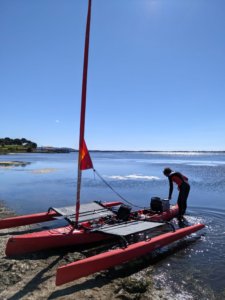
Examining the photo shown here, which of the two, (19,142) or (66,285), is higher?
(19,142)

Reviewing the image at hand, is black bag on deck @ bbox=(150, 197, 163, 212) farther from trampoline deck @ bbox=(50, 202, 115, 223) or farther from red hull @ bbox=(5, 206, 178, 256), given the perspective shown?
red hull @ bbox=(5, 206, 178, 256)

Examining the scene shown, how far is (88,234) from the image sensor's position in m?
9.16

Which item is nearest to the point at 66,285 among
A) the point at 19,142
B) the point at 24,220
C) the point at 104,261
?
the point at 104,261

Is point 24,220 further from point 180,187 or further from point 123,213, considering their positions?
point 180,187

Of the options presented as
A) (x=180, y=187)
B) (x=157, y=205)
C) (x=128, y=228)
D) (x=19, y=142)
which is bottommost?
(x=128, y=228)

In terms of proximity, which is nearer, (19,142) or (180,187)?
(180,187)

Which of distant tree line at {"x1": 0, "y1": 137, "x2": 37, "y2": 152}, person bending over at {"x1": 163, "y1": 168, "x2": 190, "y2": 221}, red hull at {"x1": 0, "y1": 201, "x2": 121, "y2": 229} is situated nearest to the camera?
red hull at {"x1": 0, "y1": 201, "x2": 121, "y2": 229}

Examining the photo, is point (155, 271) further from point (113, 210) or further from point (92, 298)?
point (113, 210)

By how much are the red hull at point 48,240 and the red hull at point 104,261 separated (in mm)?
1754

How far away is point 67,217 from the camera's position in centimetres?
991

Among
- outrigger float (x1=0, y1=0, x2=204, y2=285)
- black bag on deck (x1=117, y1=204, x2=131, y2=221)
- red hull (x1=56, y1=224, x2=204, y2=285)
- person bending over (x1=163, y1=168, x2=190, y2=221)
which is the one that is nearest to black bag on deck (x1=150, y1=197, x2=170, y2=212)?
person bending over (x1=163, y1=168, x2=190, y2=221)

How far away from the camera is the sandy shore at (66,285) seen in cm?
614

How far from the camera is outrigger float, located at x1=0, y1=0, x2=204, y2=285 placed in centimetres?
689

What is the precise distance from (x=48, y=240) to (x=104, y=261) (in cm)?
221
